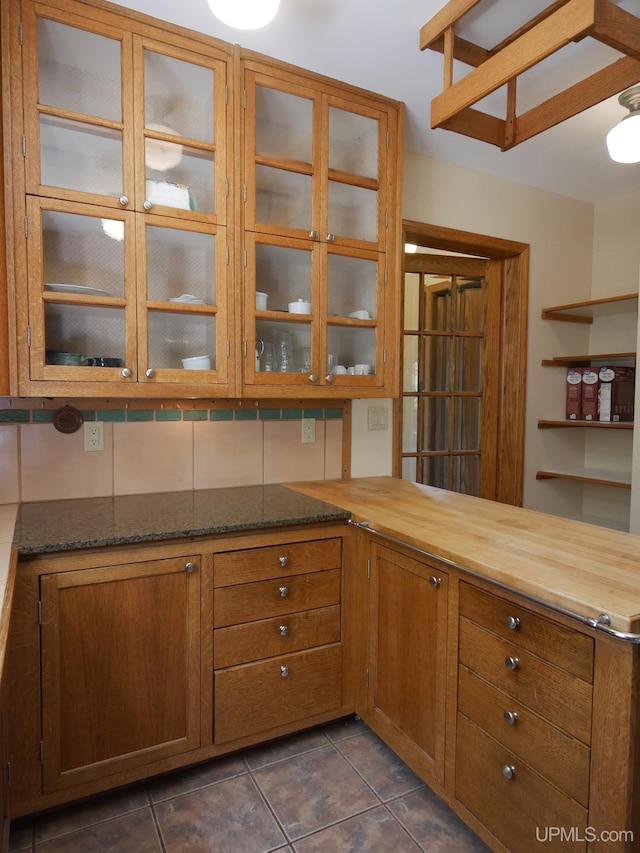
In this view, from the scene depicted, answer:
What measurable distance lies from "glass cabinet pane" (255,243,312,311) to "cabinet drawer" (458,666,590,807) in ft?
4.48

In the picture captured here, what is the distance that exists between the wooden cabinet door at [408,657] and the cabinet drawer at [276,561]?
0.16m

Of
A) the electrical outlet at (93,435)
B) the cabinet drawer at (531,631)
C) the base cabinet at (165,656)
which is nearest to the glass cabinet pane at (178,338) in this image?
the electrical outlet at (93,435)

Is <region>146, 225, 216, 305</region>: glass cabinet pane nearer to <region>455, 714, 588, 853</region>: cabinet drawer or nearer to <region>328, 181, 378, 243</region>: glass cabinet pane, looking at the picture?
<region>328, 181, 378, 243</region>: glass cabinet pane

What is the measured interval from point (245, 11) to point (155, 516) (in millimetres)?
1461

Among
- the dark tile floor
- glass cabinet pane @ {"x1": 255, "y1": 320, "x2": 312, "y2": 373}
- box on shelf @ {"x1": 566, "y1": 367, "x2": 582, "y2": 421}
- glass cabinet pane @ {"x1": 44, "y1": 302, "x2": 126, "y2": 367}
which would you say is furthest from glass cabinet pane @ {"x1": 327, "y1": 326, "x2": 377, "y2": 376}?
box on shelf @ {"x1": 566, "y1": 367, "x2": 582, "y2": 421}

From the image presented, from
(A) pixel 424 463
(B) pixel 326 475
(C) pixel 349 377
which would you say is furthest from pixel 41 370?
(A) pixel 424 463

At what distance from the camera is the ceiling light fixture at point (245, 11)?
51.1 inches

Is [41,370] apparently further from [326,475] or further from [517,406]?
[517,406]

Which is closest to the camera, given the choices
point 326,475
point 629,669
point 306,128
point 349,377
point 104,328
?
point 629,669

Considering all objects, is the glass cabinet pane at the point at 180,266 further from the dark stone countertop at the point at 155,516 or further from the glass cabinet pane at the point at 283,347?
the dark stone countertop at the point at 155,516

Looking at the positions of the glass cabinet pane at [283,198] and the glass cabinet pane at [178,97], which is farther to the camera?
the glass cabinet pane at [283,198]

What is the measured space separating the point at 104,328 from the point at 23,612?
34.4 inches

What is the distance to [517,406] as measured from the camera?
9.39 ft

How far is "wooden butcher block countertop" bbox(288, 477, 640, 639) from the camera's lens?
105cm
